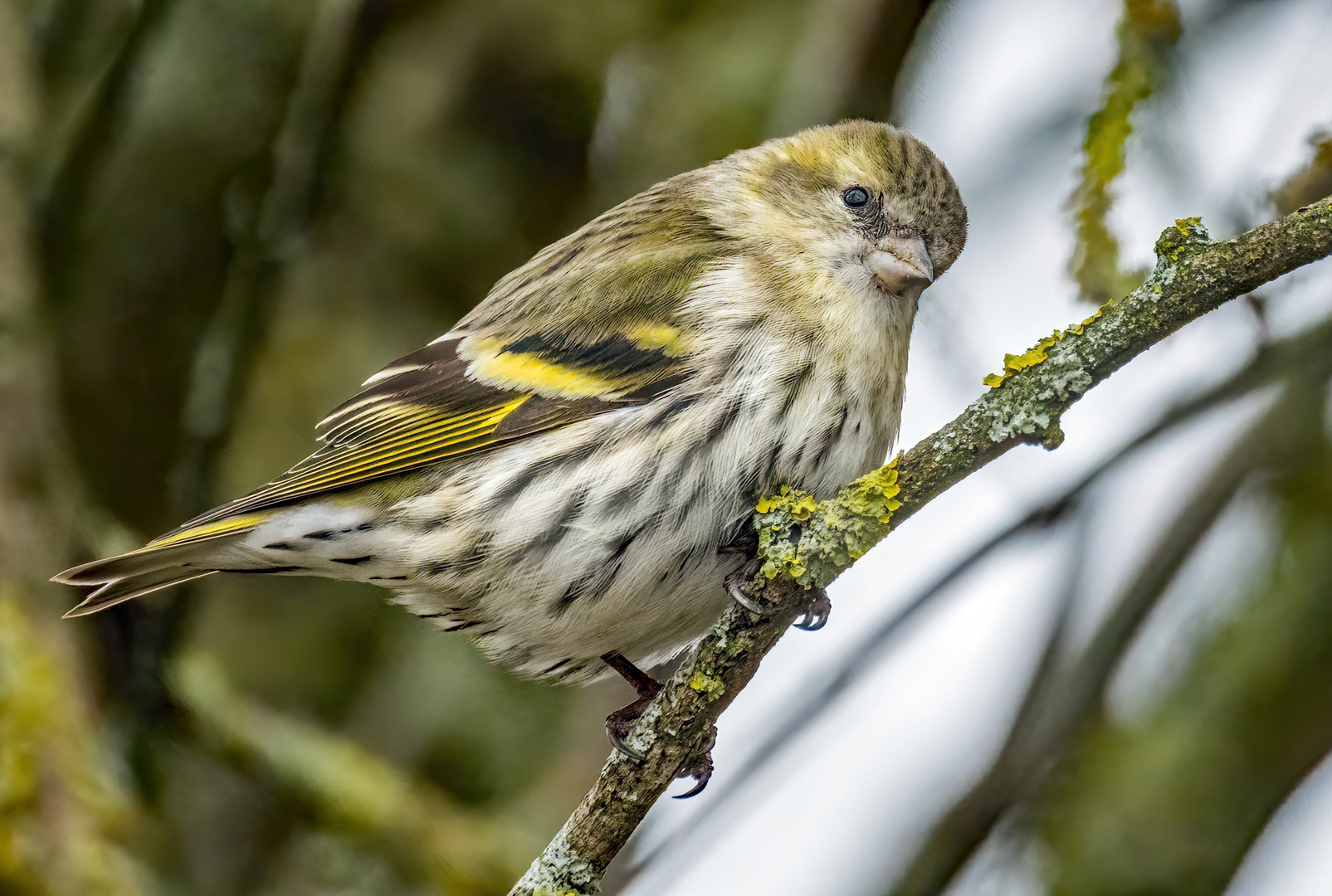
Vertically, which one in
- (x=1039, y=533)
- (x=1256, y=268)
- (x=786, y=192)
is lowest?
(x=1256, y=268)

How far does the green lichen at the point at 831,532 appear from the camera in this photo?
1.53 meters

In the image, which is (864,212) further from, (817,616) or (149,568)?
(149,568)

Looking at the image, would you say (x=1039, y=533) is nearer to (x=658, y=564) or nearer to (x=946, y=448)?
(x=658, y=564)

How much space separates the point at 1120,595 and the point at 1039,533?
0.74 ft

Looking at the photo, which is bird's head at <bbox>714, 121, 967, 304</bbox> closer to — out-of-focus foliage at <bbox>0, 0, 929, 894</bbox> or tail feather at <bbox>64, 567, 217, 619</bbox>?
out-of-focus foliage at <bbox>0, 0, 929, 894</bbox>

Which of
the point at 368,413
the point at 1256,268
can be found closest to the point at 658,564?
the point at 368,413

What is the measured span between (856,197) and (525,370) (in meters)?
0.84

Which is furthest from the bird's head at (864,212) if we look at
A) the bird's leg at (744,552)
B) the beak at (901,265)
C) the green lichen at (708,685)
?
the green lichen at (708,685)

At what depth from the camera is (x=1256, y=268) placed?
1.36 m

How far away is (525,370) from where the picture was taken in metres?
2.31

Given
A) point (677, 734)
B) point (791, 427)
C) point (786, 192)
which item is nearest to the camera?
point (677, 734)

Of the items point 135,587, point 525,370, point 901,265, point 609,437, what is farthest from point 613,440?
point 135,587

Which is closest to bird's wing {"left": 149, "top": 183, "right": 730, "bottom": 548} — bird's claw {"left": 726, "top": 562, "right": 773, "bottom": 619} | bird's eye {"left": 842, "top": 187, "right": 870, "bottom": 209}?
bird's eye {"left": 842, "top": 187, "right": 870, "bottom": 209}

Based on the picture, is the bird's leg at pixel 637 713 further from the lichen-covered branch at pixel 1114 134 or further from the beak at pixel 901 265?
the lichen-covered branch at pixel 1114 134
